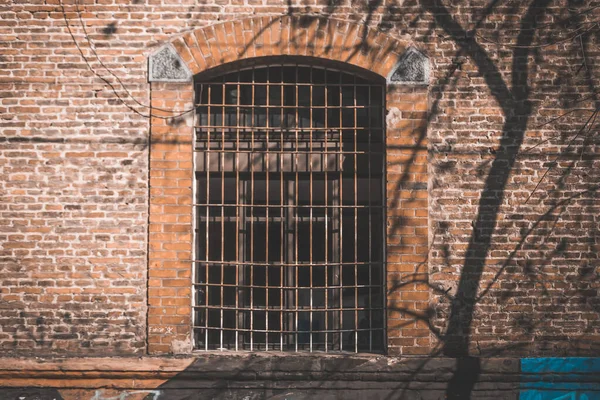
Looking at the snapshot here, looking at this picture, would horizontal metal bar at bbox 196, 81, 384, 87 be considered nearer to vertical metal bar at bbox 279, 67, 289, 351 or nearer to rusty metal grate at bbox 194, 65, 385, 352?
rusty metal grate at bbox 194, 65, 385, 352

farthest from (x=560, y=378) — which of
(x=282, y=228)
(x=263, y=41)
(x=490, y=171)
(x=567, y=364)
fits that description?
(x=263, y=41)

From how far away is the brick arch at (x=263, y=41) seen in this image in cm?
548

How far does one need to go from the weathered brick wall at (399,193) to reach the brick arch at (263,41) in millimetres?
121

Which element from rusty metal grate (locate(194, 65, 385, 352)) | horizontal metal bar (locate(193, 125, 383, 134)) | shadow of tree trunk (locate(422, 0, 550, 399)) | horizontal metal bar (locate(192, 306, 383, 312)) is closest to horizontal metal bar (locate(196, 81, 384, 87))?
rusty metal grate (locate(194, 65, 385, 352))

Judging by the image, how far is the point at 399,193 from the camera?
5461 mm

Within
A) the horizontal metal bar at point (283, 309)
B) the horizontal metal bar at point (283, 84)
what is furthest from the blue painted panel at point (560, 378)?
the horizontal metal bar at point (283, 84)

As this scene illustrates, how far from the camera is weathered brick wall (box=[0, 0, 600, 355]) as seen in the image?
17.6 ft

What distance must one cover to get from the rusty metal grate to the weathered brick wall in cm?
35

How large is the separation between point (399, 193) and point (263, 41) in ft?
6.31

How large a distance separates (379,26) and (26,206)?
147 inches

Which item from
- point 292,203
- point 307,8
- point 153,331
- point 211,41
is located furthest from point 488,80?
point 153,331

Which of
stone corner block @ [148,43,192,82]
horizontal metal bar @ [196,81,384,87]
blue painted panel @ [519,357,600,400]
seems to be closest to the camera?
blue painted panel @ [519,357,600,400]

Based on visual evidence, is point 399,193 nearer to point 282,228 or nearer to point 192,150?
point 282,228

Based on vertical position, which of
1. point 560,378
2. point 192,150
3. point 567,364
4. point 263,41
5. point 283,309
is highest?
point 263,41
